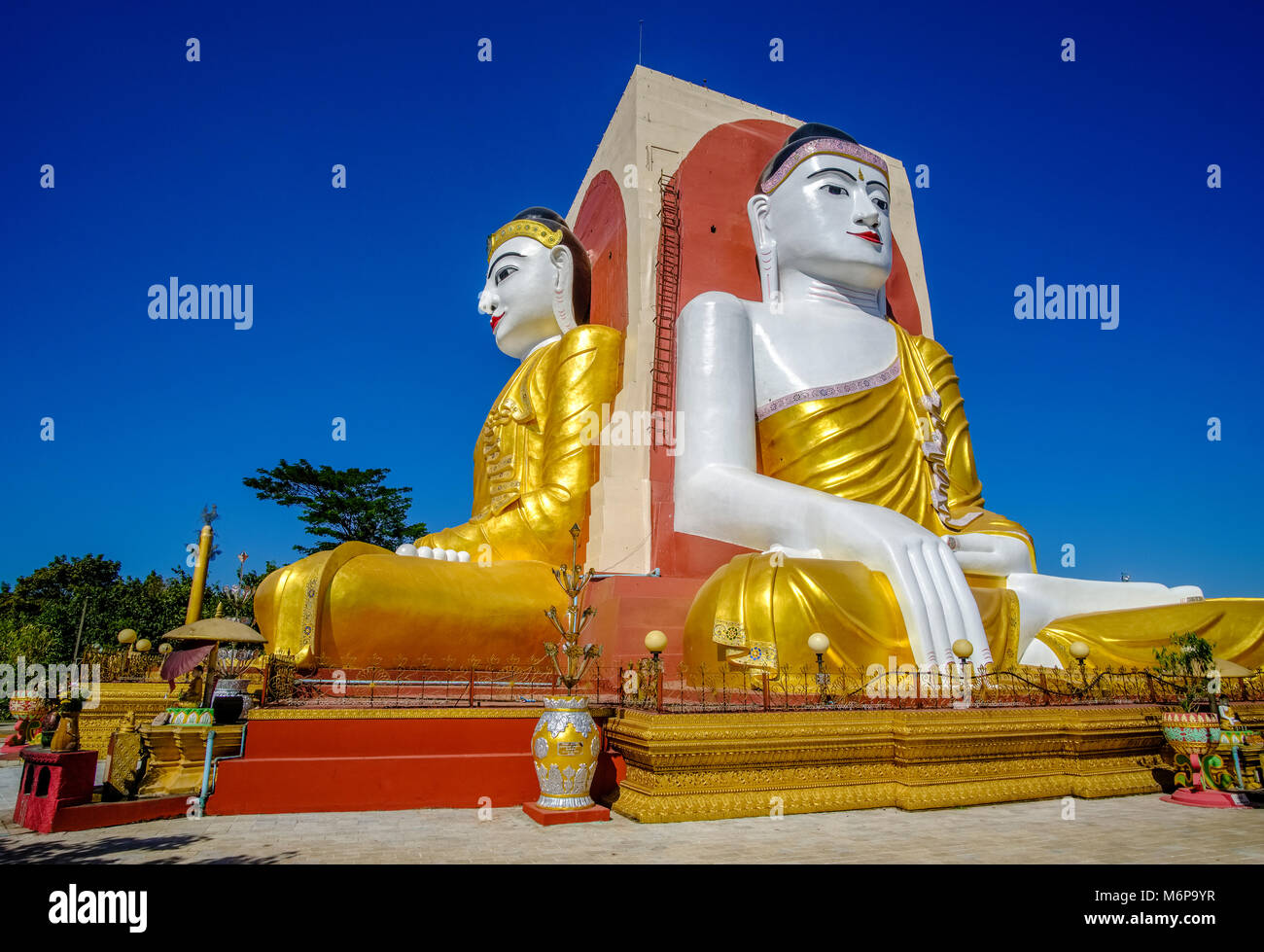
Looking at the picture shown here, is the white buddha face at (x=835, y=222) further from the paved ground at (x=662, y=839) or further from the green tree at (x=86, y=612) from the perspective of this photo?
the green tree at (x=86, y=612)

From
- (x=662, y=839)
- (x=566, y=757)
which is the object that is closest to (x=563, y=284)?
(x=566, y=757)

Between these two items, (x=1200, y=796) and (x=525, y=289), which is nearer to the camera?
(x=1200, y=796)

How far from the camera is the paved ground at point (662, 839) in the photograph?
3.95 metres

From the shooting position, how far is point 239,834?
14.3 ft

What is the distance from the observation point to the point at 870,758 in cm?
551

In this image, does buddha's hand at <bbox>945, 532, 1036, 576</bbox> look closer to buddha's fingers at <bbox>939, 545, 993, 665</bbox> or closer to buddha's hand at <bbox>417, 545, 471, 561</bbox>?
buddha's fingers at <bbox>939, 545, 993, 665</bbox>

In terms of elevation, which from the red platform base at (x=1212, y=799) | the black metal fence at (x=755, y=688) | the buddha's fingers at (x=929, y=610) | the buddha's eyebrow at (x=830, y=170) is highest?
the buddha's eyebrow at (x=830, y=170)

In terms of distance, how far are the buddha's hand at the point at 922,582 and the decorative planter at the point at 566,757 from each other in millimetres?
3189

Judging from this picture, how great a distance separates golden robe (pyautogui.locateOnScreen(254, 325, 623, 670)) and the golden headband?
1.55 m

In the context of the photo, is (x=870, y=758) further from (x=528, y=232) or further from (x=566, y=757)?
(x=528, y=232)

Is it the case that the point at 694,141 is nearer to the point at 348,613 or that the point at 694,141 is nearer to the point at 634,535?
the point at 634,535

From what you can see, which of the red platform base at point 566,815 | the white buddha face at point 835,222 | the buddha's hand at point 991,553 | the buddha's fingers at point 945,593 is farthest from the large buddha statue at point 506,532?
the buddha's hand at point 991,553

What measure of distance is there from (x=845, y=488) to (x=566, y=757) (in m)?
5.19
